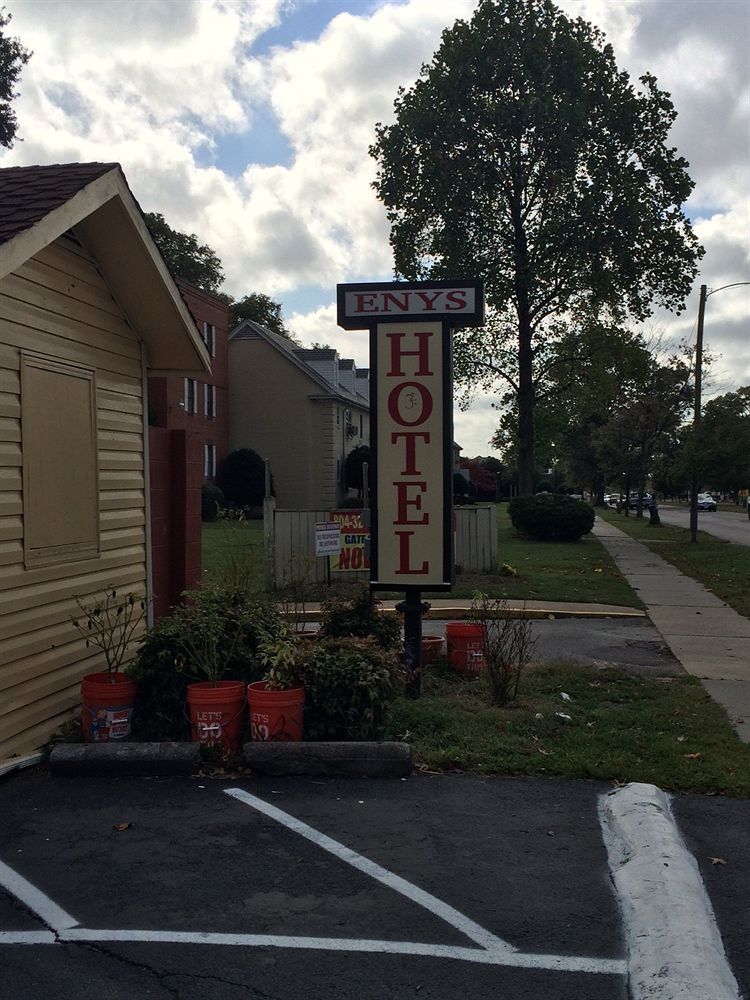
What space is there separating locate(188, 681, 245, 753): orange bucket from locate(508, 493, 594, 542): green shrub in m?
22.4

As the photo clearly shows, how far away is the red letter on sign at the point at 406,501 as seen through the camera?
783 centimetres

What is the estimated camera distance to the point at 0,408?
19.3ft

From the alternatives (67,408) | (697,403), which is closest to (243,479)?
(697,403)

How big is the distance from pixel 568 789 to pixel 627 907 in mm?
1599

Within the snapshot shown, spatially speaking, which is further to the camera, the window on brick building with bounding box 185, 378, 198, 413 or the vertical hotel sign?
the window on brick building with bounding box 185, 378, 198, 413

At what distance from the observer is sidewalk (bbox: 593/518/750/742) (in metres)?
8.25

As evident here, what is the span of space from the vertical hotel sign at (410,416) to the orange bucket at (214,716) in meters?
2.04

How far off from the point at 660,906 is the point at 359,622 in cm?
445

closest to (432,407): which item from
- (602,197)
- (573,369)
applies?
(602,197)

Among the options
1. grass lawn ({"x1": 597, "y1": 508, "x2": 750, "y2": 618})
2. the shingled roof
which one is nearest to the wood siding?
the shingled roof

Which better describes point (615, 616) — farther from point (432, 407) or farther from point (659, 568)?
point (659, 568)

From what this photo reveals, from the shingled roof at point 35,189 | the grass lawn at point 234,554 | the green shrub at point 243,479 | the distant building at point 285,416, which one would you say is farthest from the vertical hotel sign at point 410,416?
the distant building at point 285,416

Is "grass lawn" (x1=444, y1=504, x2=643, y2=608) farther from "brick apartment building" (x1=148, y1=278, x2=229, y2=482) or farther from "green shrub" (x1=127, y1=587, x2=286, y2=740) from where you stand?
"brick apartment building" (x1=148, y1=278, x2=229, y2=482)

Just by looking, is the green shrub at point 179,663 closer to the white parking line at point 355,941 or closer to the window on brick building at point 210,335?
the white parking line at point 355,941
